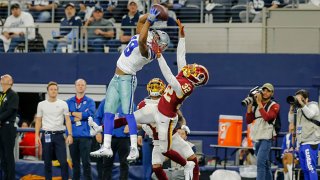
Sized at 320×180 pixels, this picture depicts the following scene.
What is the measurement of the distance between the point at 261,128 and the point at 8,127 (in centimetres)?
467

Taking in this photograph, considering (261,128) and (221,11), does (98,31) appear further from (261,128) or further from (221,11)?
(261,128)

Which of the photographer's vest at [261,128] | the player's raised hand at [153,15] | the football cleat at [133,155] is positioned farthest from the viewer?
the photographer's vest at [261,128]

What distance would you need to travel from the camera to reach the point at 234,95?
25.1 m

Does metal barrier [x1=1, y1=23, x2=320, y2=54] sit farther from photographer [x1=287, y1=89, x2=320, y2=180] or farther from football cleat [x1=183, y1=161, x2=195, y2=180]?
football cleat [x1=183, y1=161, x2=195, y2=180]

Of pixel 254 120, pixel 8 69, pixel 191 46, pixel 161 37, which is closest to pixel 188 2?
pixel 191 46

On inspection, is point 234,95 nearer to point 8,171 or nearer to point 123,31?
point 123,31

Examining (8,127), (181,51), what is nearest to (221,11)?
(8,127)

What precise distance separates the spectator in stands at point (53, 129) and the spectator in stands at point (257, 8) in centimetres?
597

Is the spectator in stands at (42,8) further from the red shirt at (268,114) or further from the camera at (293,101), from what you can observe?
the camera at (293,101)

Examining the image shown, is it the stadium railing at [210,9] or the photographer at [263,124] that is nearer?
the photographer at [263,124]

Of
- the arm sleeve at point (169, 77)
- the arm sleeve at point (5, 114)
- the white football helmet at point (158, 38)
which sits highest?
the white football helmet at point (158, 38)

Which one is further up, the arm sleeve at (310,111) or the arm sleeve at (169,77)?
the arm sleeve at (169,77)

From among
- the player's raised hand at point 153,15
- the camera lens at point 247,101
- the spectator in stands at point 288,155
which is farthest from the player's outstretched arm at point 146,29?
the spectator in stands at point 288,155

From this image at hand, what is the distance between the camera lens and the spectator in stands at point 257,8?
25.7m
